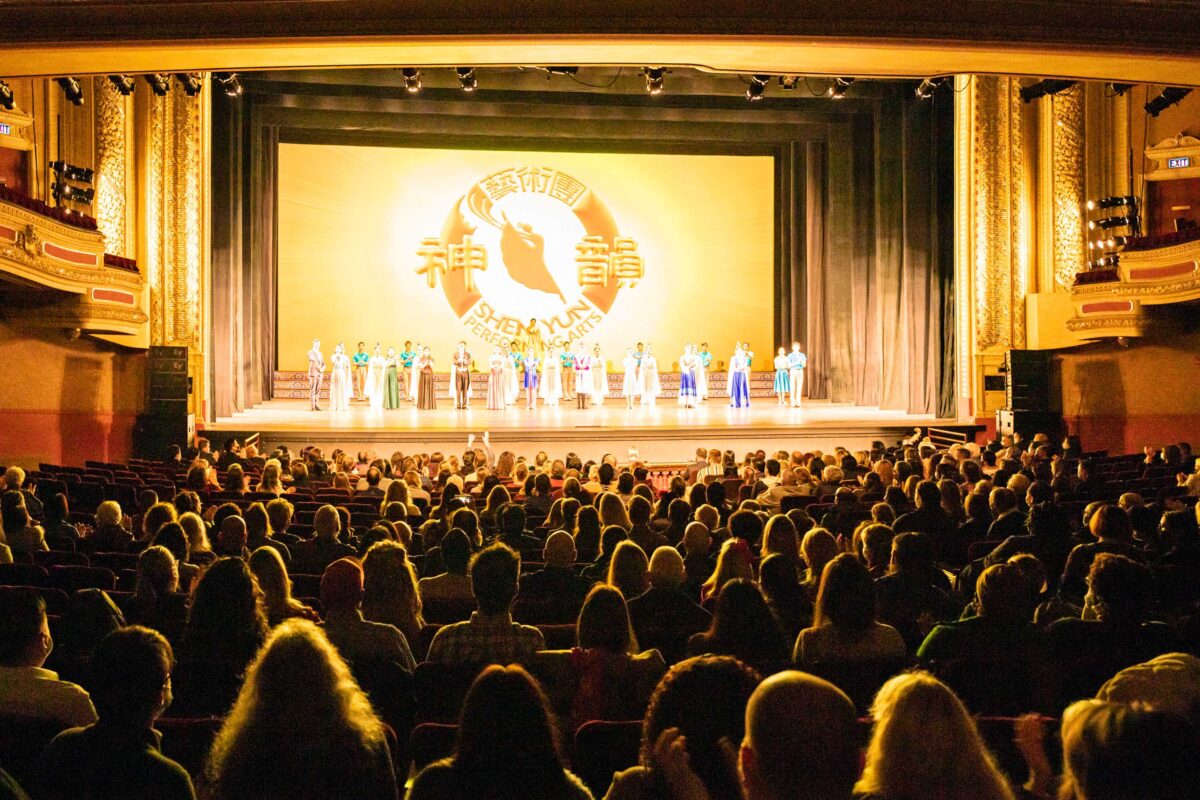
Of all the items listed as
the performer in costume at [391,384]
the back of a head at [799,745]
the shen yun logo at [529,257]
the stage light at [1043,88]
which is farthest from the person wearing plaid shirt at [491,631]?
the shen yun logo at [529,257]

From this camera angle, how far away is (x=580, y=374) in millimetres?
19000

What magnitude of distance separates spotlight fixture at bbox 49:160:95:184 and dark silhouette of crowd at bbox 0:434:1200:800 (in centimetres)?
848

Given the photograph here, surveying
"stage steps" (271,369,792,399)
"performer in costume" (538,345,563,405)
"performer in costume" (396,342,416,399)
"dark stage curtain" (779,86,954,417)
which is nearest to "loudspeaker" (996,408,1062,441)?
"dark stage curtain" (779,86,954,417)

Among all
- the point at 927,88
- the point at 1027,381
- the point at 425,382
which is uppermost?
the point at 927,88

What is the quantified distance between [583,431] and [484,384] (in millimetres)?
6874

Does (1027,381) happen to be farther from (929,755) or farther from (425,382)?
(929,755)

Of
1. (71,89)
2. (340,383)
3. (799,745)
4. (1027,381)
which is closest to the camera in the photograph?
(799,745)

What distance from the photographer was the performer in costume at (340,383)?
1803 cm

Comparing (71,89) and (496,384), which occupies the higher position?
(71,89)

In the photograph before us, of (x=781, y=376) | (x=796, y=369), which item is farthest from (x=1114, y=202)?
(x=781, y=376)

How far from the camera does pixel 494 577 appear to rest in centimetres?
314

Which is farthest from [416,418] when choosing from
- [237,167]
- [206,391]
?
[237,167]

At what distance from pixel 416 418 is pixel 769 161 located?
32.4 feet

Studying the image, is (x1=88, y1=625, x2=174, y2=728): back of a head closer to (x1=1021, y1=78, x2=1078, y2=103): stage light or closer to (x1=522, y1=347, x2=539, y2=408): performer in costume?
(x1=1021, y1=78, x2=1078, y2=103): stage light
